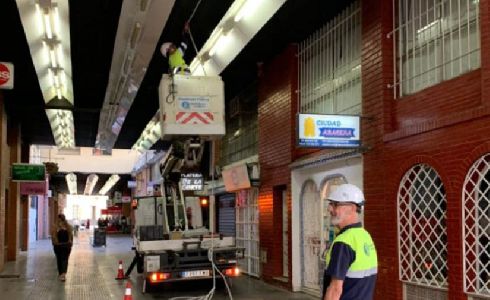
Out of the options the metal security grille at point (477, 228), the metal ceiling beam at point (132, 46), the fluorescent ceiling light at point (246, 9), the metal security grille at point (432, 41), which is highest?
the fluorescent ceiling light at point (246, 9)

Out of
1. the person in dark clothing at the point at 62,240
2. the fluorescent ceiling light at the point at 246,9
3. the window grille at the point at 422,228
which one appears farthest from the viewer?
the person in dark clothing at the point at 62,240

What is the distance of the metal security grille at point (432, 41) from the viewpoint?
7.45 meters

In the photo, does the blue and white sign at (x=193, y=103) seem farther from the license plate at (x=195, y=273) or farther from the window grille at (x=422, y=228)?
the license plate at (x=195, y=273)

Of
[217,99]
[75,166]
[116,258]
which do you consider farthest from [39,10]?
[75,166]

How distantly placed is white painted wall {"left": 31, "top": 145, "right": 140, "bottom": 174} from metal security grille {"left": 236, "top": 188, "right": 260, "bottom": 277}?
25098mm

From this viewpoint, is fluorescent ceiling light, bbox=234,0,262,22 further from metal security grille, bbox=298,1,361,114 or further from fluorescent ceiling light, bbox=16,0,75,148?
fluorescent ceiling light, bbox=16,0,75,148

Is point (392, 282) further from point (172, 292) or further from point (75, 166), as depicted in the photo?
point (75, 166)

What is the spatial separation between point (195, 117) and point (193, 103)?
0.76 feet

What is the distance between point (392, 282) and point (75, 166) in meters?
36.0

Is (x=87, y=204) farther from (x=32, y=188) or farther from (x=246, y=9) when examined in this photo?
(x=246, y=9)

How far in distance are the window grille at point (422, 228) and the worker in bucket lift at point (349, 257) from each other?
401 cm

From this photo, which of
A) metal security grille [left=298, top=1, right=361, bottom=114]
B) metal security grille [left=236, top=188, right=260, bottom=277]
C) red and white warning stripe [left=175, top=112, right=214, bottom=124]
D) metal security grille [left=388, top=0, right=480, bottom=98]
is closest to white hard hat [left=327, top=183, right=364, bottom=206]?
metal security grille [left=388, top=0, right=480, bottom=98]

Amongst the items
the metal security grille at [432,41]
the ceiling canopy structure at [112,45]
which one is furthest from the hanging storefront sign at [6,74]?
the metal security grille at [432,41]

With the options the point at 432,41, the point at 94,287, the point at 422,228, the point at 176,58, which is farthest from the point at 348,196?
the point at 94,287
